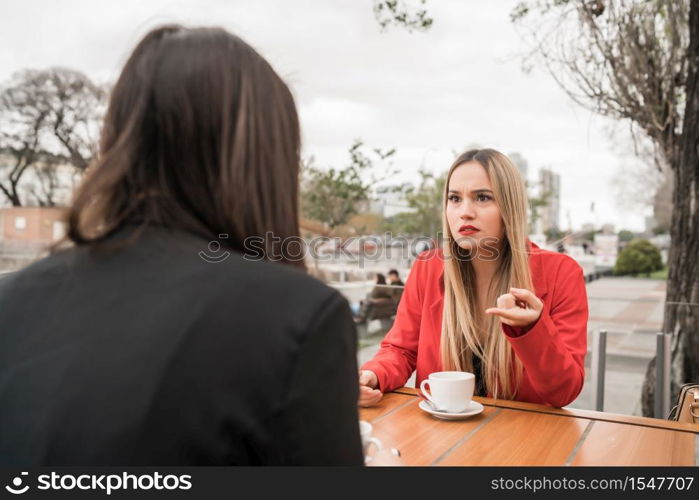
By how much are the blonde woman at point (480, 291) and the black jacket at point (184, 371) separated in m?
1.01

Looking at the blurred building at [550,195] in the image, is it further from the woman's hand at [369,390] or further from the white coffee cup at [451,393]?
the white coffee cup at [451,393]

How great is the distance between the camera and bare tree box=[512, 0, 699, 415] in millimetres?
3287

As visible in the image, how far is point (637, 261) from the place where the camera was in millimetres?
21125

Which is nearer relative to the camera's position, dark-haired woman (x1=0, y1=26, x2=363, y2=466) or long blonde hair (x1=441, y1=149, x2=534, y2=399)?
dark-haired woman (x1=0, y1=26, x2=363, y2=466)

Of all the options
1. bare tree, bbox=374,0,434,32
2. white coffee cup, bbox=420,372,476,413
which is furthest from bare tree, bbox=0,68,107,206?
white coffee cup, bbox=420,372,476,413

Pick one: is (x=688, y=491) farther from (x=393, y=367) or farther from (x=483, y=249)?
(x=483, y=249)

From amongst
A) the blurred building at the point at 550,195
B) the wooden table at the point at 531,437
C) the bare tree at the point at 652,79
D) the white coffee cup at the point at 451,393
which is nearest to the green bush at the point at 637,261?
the blurred building at the point at 550,195

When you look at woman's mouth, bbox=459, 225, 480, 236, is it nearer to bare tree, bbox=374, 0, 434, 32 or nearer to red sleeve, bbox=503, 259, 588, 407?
red sleeve, bbox=503, 259, 588, 407

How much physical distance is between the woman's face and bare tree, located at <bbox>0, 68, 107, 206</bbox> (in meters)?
3.16

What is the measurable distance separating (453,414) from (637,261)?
22.6 metres

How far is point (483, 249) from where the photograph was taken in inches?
74.8

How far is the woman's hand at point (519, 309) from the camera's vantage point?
1300mm

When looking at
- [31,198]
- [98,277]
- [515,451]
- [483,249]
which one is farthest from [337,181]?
[98,277]

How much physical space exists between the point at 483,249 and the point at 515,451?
893mm
